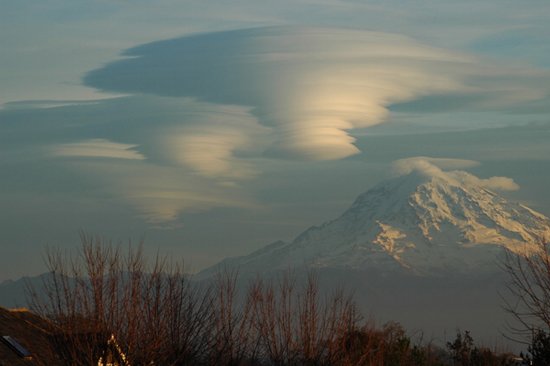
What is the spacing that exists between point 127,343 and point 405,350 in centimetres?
2117

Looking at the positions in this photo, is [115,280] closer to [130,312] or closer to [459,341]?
[130,312]

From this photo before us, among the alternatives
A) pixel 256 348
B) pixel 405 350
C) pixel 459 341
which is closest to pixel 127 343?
pixel 256 348

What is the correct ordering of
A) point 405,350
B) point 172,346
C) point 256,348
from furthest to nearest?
1. point 405,350
2. point 256,348
3. point 172,346

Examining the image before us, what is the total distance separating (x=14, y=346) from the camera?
41.8 metres

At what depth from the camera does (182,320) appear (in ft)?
103

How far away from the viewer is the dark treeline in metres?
27.6

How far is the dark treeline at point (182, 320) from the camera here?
2762 centimetres

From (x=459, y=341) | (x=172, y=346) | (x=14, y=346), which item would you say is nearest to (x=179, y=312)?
(x=172, y=346)

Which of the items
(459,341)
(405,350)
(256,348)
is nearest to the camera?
(256,348)

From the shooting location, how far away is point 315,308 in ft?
109

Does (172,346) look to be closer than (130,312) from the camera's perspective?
No

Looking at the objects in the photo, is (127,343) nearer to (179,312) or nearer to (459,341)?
(179,312)

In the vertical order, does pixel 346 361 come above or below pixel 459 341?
below

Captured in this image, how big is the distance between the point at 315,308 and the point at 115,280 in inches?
326
